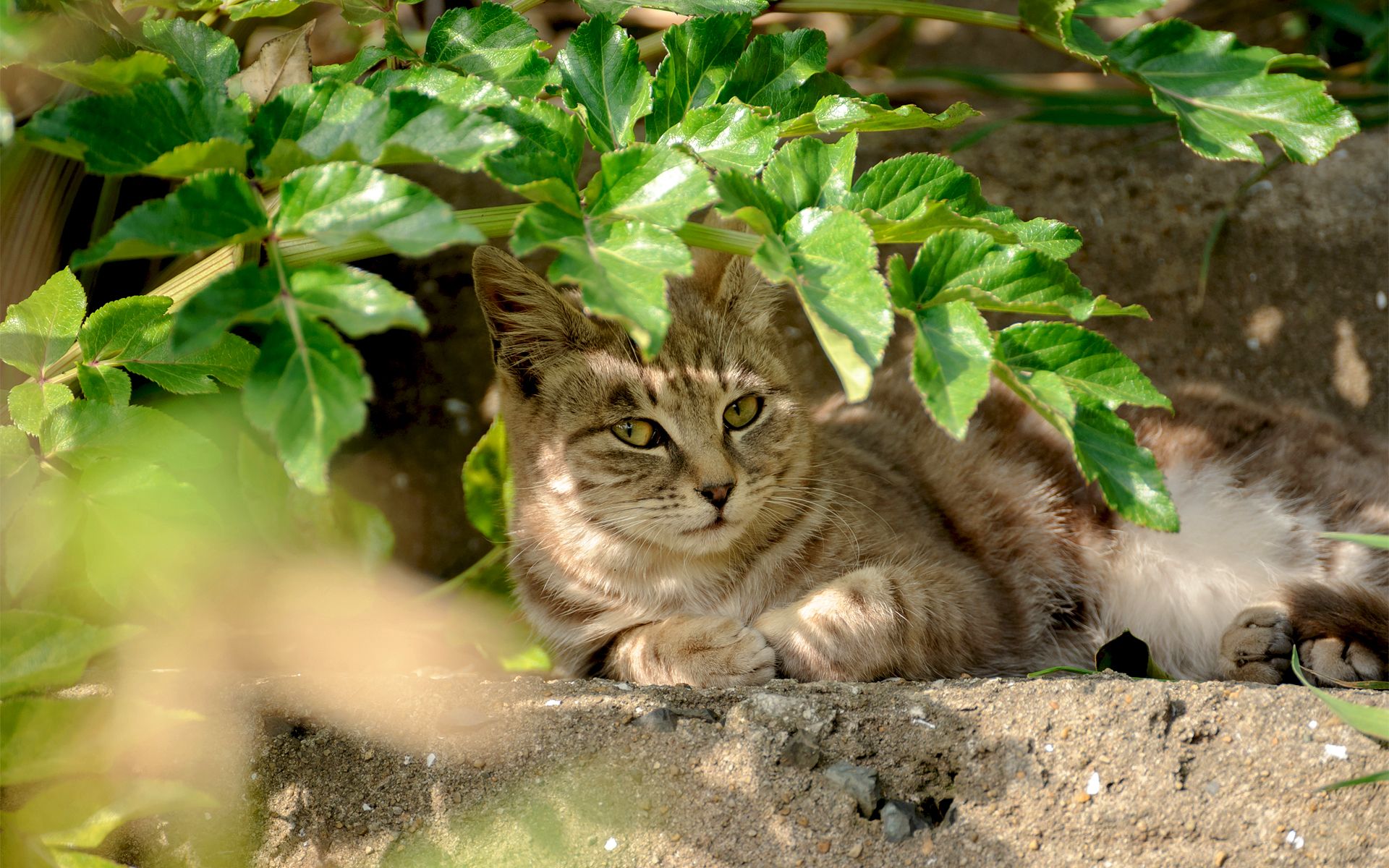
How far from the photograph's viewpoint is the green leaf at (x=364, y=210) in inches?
46.2

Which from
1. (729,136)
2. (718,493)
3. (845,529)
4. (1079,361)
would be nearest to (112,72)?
(729,136)

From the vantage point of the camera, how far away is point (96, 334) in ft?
5.60

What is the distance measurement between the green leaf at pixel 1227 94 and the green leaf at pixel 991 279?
535 mm

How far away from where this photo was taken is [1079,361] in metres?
1.51

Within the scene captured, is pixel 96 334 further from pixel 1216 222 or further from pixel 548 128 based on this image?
pixel 1216 222

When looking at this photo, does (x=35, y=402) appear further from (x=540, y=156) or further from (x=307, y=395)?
(x=540, y=156)

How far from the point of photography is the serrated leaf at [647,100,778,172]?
1.53 metres

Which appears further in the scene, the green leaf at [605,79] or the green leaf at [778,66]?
the green leaf at [778,66]

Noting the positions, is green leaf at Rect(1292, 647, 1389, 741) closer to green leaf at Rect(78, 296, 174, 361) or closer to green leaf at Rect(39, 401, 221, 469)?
green leaf at Rect(39, 401, 221, 469)

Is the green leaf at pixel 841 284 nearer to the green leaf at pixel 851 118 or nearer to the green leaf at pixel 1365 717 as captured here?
the green leaf at pixel 851 118

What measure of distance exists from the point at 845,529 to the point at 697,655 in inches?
20.9

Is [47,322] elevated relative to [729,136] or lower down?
lower down

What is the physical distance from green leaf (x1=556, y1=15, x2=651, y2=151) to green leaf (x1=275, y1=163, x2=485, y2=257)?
0.48 m

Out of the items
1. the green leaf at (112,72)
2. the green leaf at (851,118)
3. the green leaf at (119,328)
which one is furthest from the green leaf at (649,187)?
the green leaf at (119,328)
